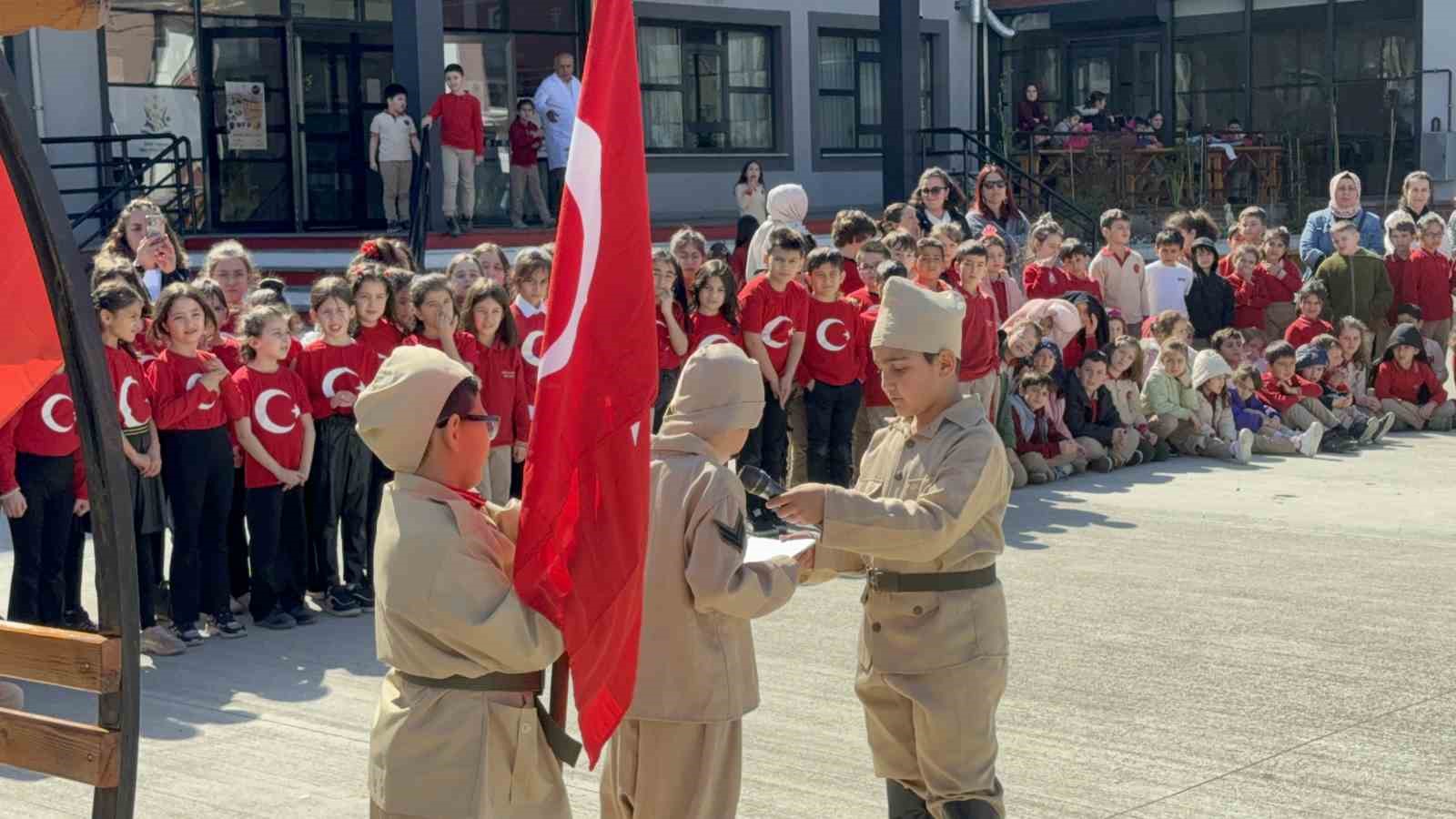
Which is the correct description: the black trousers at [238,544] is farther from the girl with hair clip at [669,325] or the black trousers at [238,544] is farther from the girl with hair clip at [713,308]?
the girl with hair clip at [713,308]

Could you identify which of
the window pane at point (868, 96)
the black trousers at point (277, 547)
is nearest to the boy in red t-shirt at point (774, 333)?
the black trousers at point (277, 547)

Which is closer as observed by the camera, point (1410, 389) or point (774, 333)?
point (774, 333)

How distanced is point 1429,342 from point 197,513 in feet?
34.2

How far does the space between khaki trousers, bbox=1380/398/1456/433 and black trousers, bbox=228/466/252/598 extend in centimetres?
910

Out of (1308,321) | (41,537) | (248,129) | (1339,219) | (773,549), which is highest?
(248,129)

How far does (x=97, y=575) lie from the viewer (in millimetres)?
3600

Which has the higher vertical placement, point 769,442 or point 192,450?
point 192,450

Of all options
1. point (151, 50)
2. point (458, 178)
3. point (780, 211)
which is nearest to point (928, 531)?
point (780, 211)

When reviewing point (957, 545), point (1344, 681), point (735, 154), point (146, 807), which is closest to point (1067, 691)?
point (1344, 681)

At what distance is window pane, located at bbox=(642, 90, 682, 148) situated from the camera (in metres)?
23.1

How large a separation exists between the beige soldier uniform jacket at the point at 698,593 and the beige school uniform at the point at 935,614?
31cm

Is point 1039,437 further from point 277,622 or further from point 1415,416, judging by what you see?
point 277,622

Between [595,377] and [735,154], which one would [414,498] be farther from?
[735,154]

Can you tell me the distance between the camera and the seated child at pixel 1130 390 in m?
12.4
